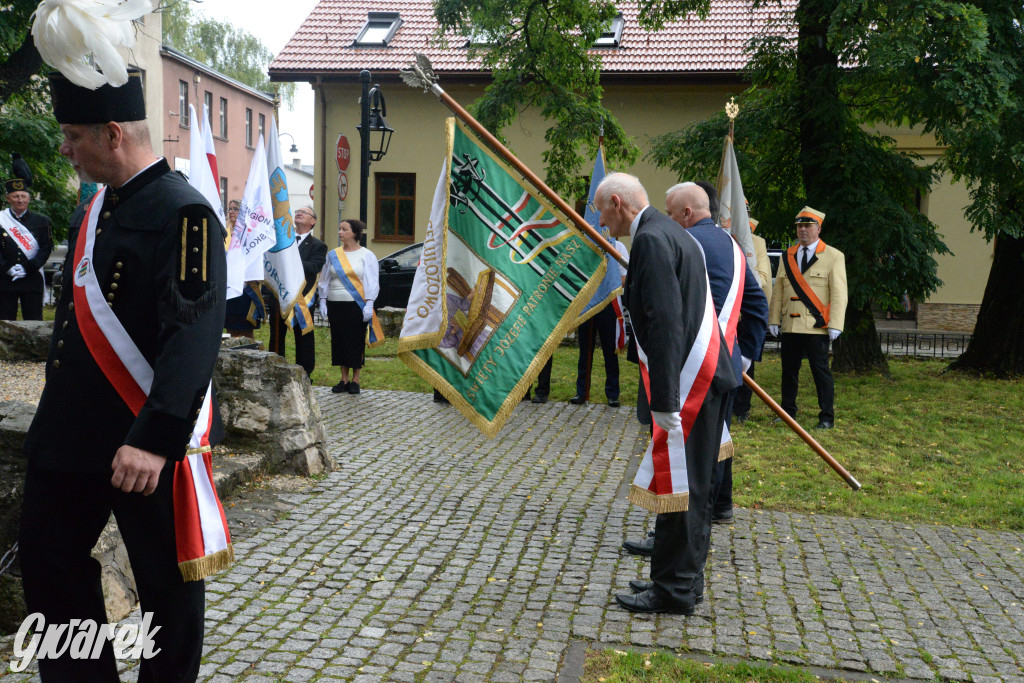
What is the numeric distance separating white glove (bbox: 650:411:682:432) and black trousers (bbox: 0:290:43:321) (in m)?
8.99

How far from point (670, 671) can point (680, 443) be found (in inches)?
41.9

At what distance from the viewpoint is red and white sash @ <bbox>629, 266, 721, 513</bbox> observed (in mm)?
4359

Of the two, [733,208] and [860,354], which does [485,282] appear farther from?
[860,354]

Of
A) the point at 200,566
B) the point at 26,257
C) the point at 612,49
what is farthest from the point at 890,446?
the point at 612,49

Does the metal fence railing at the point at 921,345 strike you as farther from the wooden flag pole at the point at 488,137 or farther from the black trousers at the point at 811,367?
the wooden flag pole at the point at 488,137

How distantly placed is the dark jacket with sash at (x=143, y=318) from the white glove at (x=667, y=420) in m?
2.18

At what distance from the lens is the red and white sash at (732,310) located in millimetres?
5078

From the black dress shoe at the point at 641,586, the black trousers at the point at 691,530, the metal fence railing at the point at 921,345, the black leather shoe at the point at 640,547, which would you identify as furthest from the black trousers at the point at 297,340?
the metal fence railing at the point at 921,345

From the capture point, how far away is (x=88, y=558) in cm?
281

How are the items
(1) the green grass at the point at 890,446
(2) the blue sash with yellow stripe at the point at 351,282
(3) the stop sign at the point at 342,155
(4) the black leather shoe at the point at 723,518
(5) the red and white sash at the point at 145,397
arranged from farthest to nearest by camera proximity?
(3) the stop sign at the point at 342,155 < (2) the blue sash with yellow stripe at the point at 351,282 < (1) the green grass at the point at 890,446 < (4) the black leather shoe at the point at 723,518 < (5) the red and white sash at the point at 145,397

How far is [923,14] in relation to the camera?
413 inches

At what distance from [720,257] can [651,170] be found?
18553 millimetres

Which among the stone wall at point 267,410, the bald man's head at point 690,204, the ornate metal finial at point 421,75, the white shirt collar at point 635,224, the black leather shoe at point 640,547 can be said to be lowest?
the black leather shoe at point 640,547

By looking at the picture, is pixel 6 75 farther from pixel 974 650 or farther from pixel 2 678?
pixel 974 650
